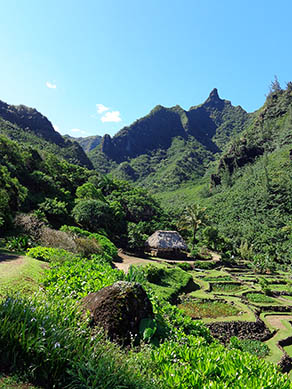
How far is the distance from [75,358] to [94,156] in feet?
502

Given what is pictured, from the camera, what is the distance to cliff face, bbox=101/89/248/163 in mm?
163250

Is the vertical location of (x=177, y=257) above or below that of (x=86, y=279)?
below

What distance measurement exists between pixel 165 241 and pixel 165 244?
1.57 feet

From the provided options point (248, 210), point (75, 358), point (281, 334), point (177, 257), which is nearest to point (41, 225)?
point (75, 358)

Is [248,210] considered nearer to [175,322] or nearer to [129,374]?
[175,322]

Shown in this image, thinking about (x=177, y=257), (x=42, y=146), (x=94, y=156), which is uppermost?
(x=94, y=156)

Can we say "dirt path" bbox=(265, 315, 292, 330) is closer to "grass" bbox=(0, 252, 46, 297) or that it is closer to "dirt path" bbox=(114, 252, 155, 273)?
"dirt path" bbox=(114, 252, 155, 273)

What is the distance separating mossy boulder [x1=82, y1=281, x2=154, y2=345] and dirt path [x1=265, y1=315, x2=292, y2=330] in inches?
501

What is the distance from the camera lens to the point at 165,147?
171m

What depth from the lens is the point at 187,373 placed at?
12.6ft

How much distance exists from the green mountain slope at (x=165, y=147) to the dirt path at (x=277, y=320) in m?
95.9

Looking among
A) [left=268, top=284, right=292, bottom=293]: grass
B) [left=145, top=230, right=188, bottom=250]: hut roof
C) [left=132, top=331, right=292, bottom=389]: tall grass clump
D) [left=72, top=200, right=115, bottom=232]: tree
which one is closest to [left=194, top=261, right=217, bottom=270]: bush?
[left=145, top=230, right=188, bottom=250]: hut roof

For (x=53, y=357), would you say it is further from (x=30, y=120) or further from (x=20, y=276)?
(x=30, y=120)

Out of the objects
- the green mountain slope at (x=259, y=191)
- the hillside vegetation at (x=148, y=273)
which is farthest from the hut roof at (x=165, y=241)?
the green mountain slope at (x=259, y=191)
